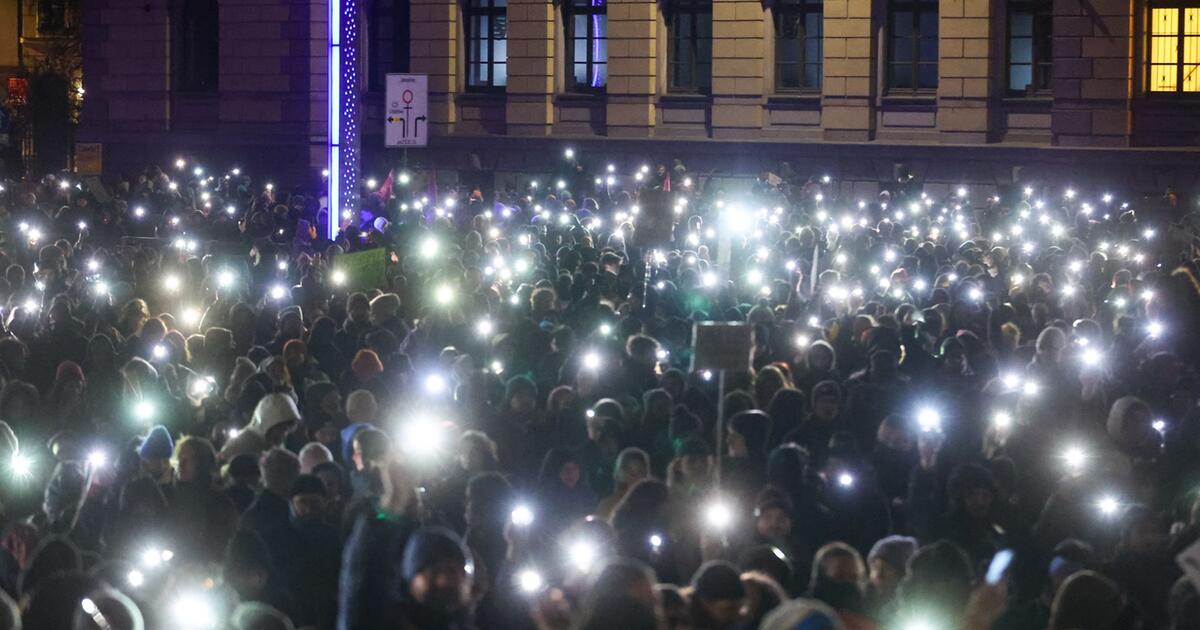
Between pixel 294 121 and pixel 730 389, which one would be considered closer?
pixel 730 389

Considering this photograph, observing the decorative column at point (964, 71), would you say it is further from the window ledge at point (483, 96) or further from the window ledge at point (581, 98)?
the window ledge at point (483, 96)

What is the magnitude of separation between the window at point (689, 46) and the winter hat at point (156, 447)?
32.7 m

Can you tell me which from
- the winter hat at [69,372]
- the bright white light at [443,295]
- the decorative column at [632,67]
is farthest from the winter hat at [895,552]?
the decorative column at [632,67]

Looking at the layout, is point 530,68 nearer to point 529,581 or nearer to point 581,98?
point 581,98

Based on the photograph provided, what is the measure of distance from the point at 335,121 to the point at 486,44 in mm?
17535

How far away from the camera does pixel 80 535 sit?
10.7 metres

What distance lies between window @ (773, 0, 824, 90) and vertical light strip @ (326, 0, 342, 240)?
15.8 meters

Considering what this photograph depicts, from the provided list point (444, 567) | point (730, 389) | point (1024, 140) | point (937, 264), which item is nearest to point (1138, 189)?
point (1024, 140)

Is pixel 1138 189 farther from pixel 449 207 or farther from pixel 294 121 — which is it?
pixel 294 121

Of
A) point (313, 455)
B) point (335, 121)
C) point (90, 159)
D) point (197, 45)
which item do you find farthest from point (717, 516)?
point (197, 45)

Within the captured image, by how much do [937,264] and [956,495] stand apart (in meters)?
12.1

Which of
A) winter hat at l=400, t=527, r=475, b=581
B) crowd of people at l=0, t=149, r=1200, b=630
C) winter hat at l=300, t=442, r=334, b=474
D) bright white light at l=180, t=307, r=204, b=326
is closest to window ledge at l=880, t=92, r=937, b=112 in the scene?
crowd of people at l=0, t=149, r=1200, b=630

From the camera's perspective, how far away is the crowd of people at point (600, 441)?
8492 mm

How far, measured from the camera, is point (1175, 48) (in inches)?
1535
